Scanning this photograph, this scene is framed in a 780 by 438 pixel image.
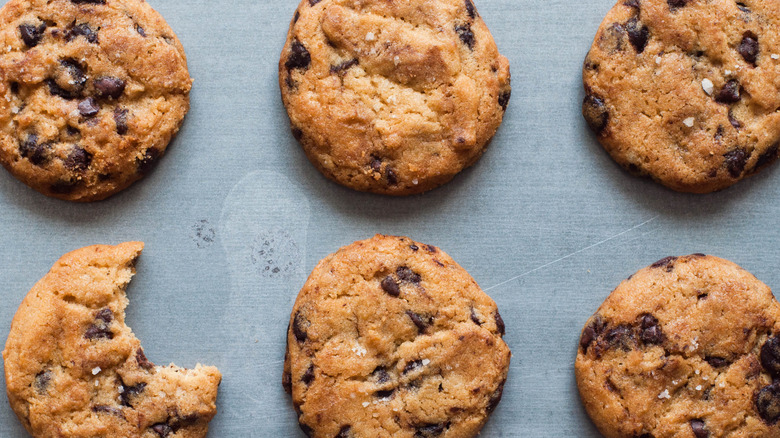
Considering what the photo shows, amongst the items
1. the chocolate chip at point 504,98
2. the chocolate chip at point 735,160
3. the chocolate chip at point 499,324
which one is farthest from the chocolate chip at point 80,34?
the chocolate chip at point 735,160

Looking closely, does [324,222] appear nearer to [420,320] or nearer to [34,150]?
[420,320]

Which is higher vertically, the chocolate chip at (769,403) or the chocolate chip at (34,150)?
the chocolate chip at (34,150)

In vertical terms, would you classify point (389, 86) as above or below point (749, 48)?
below

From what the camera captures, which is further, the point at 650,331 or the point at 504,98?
the point at 504,98

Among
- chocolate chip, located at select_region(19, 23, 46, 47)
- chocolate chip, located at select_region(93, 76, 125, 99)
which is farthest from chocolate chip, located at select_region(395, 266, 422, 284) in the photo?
chocolate chip, located at select_region(19, 23, 46, 47)

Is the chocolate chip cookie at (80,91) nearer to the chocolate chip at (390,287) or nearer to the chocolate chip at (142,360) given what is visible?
the chocolate chip at (142,360)

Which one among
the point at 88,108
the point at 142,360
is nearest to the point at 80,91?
the point at 88,108
